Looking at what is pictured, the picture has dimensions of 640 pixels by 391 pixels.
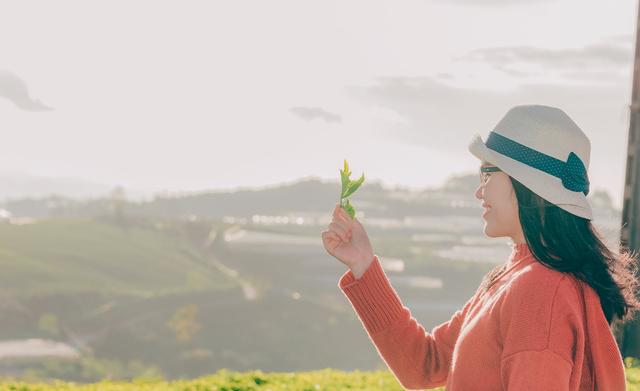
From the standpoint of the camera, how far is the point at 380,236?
152 metres

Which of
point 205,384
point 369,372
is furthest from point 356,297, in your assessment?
point 369,372

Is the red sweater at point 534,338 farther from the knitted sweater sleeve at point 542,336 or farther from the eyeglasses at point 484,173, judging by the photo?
the eyeglasses at point 484,173

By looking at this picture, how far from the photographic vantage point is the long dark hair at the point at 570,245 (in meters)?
2.66

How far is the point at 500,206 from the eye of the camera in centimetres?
279

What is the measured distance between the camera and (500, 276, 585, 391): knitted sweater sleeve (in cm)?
244

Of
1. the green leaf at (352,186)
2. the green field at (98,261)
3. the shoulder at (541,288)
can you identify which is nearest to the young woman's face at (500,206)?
the shoulder at (541,288)

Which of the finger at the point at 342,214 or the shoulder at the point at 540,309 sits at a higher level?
the finger at the point at 342,214

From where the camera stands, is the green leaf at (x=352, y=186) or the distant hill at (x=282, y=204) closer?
→ the green leaf at (x=352, y=186)

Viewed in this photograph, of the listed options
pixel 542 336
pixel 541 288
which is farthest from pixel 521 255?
pixel 542 336

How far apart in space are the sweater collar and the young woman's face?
0.03 m

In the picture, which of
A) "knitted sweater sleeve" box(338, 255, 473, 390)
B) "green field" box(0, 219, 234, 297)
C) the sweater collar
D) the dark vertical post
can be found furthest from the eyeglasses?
"green field" box(0, 219, 234, 297)

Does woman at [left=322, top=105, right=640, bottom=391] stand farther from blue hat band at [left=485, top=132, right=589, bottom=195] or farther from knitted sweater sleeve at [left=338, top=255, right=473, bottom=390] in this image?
knitted sweater sleeve at [left=338, top=255, right=473, bottom=390]

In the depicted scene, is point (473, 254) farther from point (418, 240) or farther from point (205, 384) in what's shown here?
point (205, 384)

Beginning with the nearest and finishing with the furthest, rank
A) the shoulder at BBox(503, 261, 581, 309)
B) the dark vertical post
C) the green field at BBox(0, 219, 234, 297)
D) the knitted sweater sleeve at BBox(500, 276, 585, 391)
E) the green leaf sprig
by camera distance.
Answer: the knitted sweater sleeve at BBox(500, 276, 585, 391)
the shoulder at BBox(503, 261, 581, 309)
the green leaf sprig
the dark vertical post
the green field at BBox(0, 219, 234, 297)
